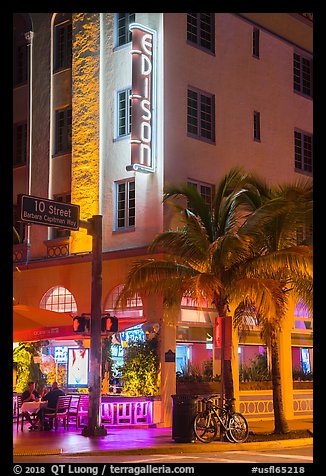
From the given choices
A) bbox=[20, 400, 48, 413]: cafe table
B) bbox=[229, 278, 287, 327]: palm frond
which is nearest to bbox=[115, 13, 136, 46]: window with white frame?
bbox=[229, 278, 287, 327]: palm frond

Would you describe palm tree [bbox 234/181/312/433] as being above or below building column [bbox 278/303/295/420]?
above

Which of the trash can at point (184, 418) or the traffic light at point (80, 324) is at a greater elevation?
the traffic light at point (80, 324)

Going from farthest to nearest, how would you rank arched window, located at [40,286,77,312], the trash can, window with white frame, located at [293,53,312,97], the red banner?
window with white frame, located at [293,53,312,97] < arched window, located at [40,286,77,312] < the red banner < the trash can

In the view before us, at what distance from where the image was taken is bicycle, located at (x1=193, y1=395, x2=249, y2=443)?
1947cm

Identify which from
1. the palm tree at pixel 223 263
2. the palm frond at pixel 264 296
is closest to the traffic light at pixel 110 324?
the palm tree at pixel 223 263

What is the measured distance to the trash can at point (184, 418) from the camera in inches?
771

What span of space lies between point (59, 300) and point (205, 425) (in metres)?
9.82

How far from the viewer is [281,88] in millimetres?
30984

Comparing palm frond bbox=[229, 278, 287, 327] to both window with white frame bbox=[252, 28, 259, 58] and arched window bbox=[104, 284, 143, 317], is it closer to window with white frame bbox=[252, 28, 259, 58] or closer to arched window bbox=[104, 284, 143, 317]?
arched window bbox=[104, 284, 143, 317]

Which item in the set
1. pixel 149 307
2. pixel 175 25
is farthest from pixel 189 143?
pixel 149 307

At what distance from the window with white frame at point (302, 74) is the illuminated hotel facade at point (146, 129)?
6 centimetres

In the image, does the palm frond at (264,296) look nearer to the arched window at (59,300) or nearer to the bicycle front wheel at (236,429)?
the bicycle front wheel at (236,429)

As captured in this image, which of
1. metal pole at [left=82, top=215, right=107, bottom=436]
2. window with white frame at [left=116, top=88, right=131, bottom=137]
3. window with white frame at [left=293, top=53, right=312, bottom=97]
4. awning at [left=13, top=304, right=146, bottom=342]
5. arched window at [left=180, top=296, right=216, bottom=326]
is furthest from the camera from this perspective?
window with white frame at [left=293, top=53, right=312, bottom=97]

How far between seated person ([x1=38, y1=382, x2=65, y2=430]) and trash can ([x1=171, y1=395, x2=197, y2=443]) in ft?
12.2
